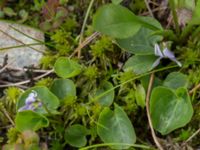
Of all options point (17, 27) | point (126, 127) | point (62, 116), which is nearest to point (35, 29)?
point (17, 27)

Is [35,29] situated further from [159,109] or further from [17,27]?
[159,109]

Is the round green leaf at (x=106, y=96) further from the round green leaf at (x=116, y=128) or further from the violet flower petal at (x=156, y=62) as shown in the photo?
the violet flower petal at (x=156, y=62)

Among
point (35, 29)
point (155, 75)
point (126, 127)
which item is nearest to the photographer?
point (126, 127)

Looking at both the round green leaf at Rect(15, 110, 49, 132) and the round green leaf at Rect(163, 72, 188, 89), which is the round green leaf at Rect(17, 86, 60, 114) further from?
the round green leaf at Rect(163, 72, 188, 89)

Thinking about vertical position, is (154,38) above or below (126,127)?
above

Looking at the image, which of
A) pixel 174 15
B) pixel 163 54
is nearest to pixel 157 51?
pixel 163 54

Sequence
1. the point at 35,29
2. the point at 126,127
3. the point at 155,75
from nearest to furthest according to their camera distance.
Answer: the point at 126,127 < the point at 155,75 < the point at 35,29

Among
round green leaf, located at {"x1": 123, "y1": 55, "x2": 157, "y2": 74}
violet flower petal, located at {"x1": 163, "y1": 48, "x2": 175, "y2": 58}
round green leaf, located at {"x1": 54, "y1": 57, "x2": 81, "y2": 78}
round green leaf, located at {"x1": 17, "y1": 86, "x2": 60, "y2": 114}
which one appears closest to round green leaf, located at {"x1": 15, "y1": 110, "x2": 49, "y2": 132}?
round green leaf, located at {"x1": 17, "y1": 86, "x2": 60, "y2": 114}
